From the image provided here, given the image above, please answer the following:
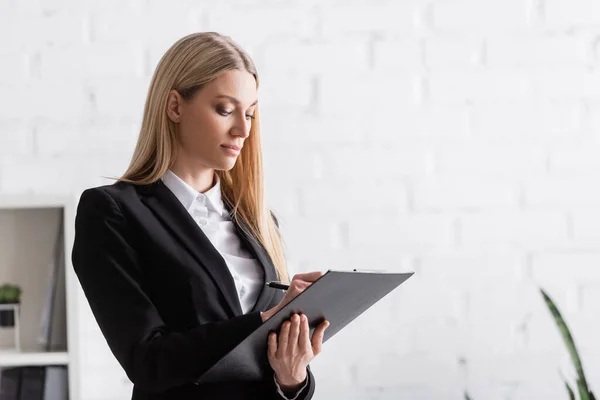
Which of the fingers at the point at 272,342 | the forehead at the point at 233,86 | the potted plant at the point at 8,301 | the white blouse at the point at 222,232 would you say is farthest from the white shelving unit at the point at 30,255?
the fingers at the point at 272,342

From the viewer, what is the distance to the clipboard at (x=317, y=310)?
114cm

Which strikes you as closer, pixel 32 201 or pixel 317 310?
pixel 317 310

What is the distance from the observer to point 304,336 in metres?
1.21

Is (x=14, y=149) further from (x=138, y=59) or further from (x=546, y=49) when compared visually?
(x=546, y=49)

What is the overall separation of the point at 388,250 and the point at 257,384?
99cm

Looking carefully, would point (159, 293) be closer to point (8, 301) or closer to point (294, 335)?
point (294, 335)

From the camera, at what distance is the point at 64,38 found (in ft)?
7.31

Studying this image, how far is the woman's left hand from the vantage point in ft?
3.93

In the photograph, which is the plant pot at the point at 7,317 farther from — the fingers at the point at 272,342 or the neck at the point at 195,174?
the fingers at the point at 272,342

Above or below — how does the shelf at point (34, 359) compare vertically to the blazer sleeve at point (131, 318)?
below

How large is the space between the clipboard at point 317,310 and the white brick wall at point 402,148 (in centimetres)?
97

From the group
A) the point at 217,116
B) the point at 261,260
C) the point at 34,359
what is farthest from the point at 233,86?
the point at 34,359

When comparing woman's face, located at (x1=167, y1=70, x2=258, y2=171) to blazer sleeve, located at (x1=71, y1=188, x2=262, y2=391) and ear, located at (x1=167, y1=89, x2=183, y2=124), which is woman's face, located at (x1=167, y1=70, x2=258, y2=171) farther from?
blazer sleeve, located at (x1=71, y1=188, x2=262, y2=391)

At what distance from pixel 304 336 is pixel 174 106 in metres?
0.41
